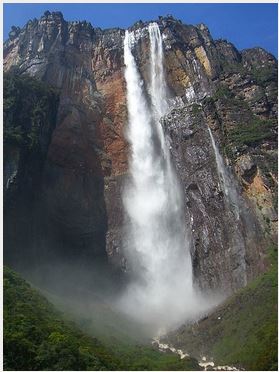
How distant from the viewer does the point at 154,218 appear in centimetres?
4966

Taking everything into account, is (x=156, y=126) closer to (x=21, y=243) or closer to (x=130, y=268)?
(x=130, y=268)

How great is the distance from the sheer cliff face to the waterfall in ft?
1.50

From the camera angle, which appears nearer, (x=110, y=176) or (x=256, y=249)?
(x=256, y=249)

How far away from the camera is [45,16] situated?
214 feet

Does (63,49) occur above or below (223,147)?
above

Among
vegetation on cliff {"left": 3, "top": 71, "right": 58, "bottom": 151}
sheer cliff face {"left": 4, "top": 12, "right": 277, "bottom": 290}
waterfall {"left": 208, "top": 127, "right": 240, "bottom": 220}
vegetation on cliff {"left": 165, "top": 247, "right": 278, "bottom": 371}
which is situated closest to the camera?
vegetation on cliff {"left": 165, "top": 247, "right": 278, "bottom": 371}

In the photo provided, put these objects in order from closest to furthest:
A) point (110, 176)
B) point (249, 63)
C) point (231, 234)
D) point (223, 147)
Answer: point (231, 234)
point (223, 147)
point (110, 176)
point (249, 63)

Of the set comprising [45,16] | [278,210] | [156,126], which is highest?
[45,16]

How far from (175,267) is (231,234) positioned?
721 cm

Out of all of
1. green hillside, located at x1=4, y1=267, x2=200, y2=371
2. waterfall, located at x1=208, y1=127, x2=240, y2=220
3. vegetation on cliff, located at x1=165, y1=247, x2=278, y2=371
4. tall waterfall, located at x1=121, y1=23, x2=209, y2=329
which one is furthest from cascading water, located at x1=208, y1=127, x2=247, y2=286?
green hillside, located at x1=4, y1=267, x2=200, y2=371

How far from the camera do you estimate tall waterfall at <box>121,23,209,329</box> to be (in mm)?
42344

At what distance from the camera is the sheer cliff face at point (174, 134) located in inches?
1665

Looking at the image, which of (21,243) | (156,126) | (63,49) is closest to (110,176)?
(156,126)

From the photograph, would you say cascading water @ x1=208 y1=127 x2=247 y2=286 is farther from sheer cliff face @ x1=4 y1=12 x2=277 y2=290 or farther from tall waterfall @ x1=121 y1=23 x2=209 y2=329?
tall waterfall @ x1=121 y1=23 x2=209 y2=329
